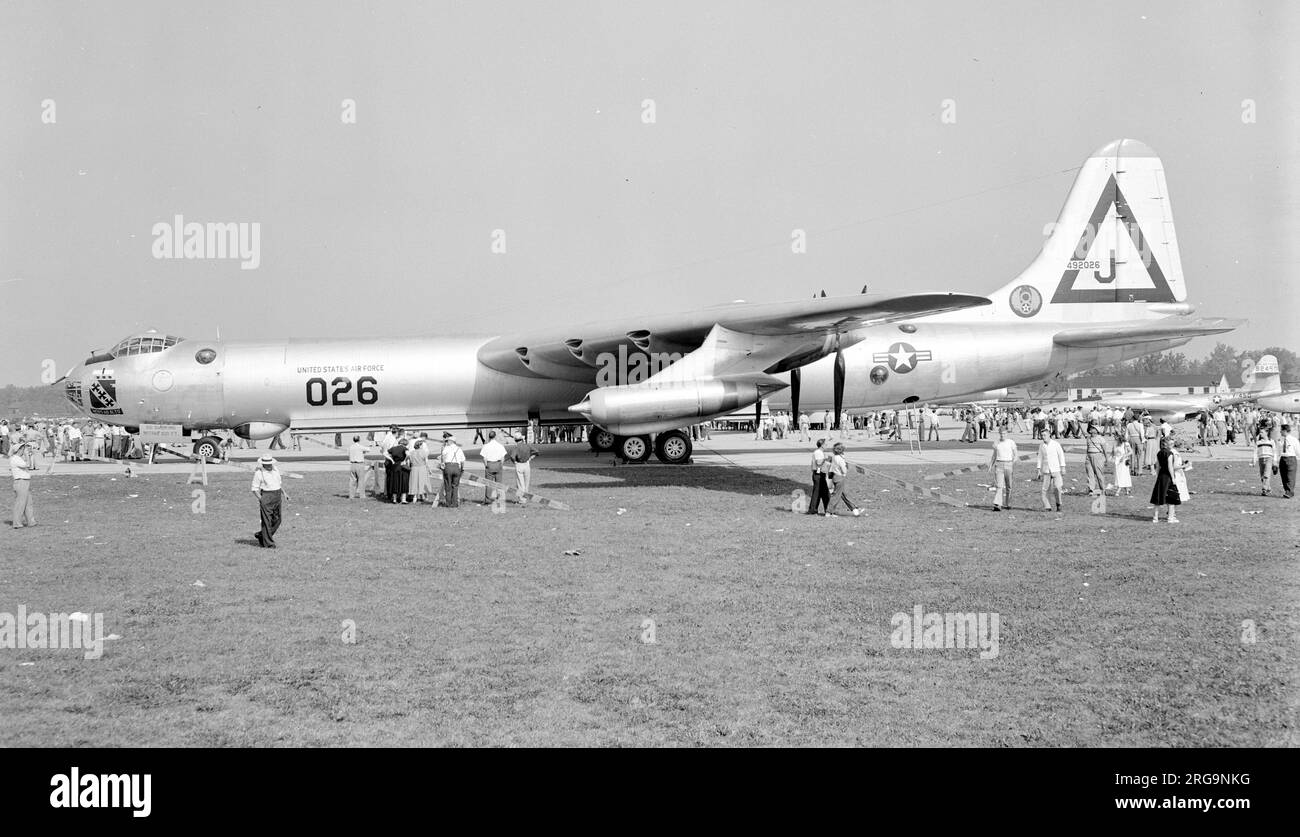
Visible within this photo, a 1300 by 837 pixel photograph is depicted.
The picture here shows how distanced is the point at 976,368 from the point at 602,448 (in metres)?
14.2

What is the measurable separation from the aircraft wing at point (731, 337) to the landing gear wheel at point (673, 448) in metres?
2.87

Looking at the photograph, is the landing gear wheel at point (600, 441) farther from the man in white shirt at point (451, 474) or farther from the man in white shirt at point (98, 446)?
the man in white shirt at point (98, 446)

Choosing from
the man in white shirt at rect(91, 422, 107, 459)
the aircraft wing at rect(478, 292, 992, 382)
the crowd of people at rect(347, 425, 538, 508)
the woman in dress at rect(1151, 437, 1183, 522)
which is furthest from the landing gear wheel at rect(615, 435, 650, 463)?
the man in white shirt at rect(91, 422, 107, 459)

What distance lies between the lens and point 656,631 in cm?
965

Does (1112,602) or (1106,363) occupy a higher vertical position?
Answer: (1106,363)

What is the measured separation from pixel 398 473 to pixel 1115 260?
26415 mm

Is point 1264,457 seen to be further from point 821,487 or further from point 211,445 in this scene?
point 211,445

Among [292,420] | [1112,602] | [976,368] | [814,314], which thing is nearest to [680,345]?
[814,314]

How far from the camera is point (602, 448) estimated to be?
3638cm

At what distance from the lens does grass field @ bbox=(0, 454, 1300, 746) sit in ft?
22.7

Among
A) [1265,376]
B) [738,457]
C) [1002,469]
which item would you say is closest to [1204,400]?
[1265,376]

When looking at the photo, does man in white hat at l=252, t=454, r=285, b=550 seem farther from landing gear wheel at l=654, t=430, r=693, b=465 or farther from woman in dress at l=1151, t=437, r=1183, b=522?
landing gear wheel at l=654, t=430, r=693, b=465

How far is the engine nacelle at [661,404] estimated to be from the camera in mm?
25328
